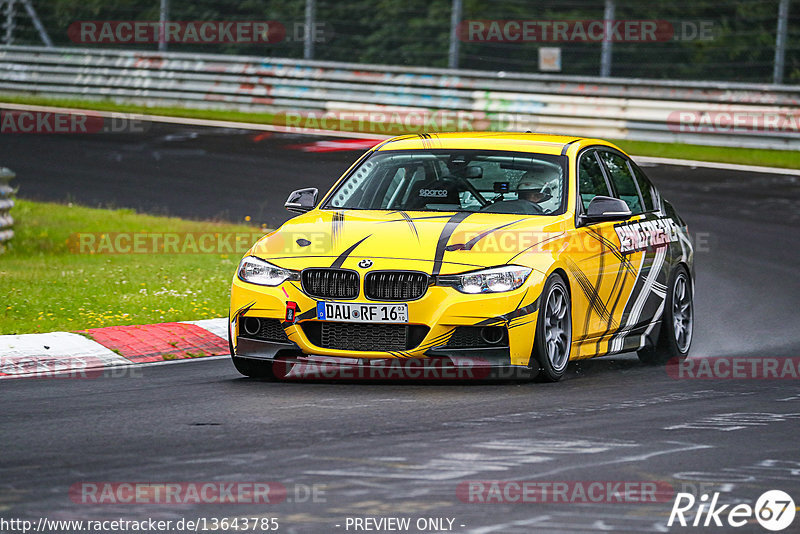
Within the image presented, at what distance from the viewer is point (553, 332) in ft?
31.5

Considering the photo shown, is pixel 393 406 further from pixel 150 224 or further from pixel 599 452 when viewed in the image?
pixel 150 224

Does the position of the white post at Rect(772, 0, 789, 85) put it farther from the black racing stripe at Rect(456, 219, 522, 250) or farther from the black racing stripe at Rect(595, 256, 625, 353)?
the black racing stripe at Rect(456, 219, 522, 250)

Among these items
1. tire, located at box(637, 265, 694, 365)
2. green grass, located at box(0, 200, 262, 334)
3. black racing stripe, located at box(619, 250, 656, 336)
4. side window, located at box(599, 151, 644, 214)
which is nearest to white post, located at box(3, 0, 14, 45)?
green grass, located at box(0, 200, 262, 334)

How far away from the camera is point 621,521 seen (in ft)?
19.4

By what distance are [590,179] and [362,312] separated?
2.46 metres

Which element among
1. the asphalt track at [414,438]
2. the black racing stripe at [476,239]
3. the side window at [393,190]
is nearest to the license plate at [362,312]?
the asphalt track at [414,438]

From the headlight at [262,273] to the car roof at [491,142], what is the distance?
6.01 feet

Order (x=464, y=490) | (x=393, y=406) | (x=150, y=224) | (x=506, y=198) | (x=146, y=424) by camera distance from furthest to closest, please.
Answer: (x=150, y=224) < (x=506, y=198) < (x=393, y=406) < (x=146, y=424) < (x=464, y=490)

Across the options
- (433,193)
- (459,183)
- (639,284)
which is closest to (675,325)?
(639,284)

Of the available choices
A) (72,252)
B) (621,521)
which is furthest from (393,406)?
(72,252)

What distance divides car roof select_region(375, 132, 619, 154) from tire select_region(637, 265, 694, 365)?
Result: 128cm

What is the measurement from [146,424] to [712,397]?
352cm

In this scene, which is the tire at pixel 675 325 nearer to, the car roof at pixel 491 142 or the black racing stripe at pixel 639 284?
the black racing stripe at pixel 639 284

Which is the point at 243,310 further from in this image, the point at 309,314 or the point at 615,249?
the point at 615,249
